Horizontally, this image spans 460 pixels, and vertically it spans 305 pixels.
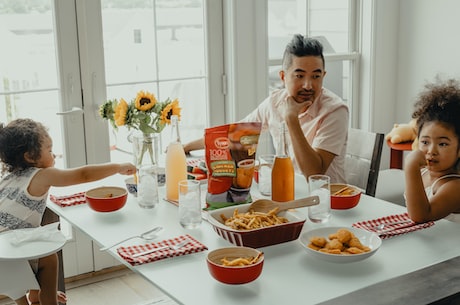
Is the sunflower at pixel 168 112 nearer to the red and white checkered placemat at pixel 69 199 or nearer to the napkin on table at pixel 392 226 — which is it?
the red and white checkered placemat at pixel 69 199

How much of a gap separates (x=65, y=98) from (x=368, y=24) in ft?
6.15

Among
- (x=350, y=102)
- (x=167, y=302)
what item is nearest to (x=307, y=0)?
(x=350, y=102)

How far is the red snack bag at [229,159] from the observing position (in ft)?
6.55

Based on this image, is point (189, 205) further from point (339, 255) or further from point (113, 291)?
point (113, 291)

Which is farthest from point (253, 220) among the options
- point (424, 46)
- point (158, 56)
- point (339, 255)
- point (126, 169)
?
point (424, 46)

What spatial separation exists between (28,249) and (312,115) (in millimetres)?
1304

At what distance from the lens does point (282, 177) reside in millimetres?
2064

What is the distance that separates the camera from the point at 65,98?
3107mm

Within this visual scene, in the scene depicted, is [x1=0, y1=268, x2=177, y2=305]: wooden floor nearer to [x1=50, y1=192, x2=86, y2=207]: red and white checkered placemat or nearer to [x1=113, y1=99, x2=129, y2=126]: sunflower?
[x1=50, y1=192, x2=86, y2=207]: red and white checkered placemat

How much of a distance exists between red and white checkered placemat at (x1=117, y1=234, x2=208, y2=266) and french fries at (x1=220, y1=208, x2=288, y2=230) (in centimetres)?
11

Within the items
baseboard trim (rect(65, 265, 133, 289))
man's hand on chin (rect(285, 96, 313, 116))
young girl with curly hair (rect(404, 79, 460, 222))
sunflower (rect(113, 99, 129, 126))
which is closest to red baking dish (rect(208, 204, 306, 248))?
young girl with curly hair (rect(404, 79, 460, 222))

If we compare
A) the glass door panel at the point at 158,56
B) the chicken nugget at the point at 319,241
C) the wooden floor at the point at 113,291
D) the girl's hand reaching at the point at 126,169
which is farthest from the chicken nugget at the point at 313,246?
the glass door panel at the point at 158,56

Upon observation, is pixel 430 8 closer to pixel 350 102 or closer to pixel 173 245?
pixel 350 102

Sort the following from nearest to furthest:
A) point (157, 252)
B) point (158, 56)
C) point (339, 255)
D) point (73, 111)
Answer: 1. point (339, 255)
2. point (157, 252)
3. point (73, 111)
4. point (158, 56)
